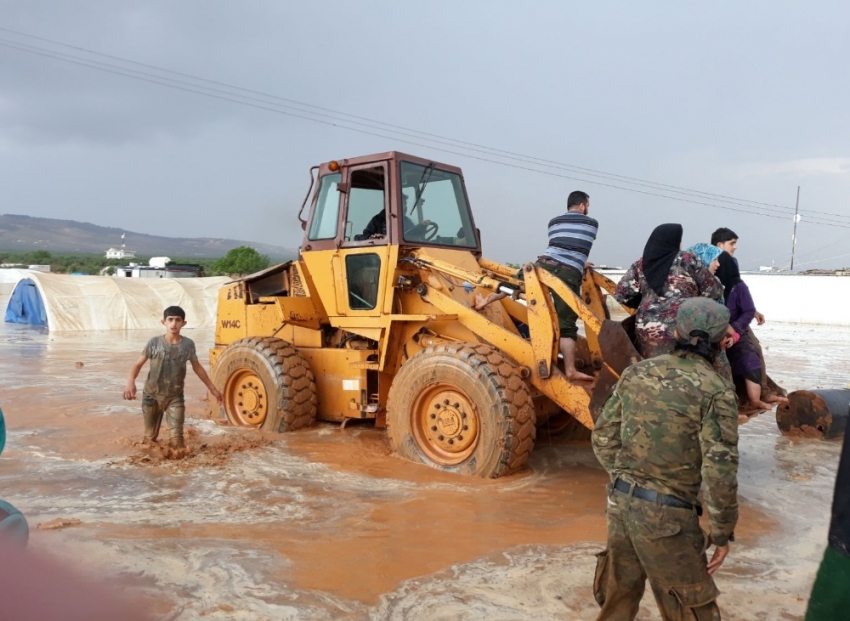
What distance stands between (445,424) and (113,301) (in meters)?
19.2

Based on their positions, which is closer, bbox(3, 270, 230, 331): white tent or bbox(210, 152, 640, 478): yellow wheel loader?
bbox(210, 152, 640, 478): yellow wheel loader

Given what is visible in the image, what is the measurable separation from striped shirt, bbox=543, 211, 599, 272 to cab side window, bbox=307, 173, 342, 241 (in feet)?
8.33

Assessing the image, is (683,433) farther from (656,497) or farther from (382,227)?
(382,227)

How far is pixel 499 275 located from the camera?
7.93 m

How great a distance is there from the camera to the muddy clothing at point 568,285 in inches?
249

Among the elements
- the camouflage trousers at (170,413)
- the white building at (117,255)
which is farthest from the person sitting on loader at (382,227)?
the white building at (117,255)

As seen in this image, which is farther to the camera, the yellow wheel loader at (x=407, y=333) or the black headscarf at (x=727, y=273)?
the yellow wheel loader at (x=407, y=333)

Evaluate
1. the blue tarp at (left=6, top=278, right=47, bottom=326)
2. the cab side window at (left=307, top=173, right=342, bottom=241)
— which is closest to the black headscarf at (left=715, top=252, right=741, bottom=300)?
the cab side window at (left=307, top=173, right=342, bottom=241)

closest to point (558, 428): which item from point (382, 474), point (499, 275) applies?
point (499, 275)

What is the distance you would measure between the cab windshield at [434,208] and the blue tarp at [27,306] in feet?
62.3

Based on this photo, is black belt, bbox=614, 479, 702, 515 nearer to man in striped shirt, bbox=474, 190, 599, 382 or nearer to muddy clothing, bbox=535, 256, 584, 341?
muddy clothing, bbox=535, 256, 584, 341

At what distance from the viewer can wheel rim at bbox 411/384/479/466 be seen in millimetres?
6301

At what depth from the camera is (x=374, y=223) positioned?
25.2 feet

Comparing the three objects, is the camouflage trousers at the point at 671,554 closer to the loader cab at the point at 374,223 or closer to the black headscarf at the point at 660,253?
the black headscarf at the point at 660,253
